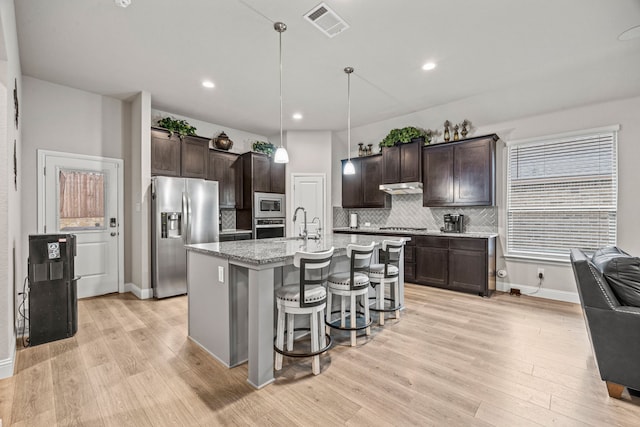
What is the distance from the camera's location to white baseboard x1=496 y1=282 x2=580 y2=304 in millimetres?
4082

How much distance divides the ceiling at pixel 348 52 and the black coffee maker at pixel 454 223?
5.27 feet

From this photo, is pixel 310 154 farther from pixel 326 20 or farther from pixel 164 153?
pixel 326 20

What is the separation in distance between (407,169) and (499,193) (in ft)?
4.91

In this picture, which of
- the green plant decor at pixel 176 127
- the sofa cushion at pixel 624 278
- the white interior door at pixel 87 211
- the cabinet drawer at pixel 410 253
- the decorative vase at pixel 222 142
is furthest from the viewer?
the decorative vase at pixel 222 142

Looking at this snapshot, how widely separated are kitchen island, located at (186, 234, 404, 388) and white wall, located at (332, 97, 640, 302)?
334cm

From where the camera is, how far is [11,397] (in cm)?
199

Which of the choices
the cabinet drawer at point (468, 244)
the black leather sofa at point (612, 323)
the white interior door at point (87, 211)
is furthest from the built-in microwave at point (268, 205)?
the black leather sofa at point (612, 323)

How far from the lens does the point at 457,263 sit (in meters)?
4.56

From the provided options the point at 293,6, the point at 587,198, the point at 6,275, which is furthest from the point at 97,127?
the point at 587,198

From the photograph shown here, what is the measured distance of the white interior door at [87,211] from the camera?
13.3 ft

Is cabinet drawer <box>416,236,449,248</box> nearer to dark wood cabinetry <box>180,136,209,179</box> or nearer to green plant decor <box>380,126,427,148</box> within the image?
green plant decor <box>380,126,427,148</box>

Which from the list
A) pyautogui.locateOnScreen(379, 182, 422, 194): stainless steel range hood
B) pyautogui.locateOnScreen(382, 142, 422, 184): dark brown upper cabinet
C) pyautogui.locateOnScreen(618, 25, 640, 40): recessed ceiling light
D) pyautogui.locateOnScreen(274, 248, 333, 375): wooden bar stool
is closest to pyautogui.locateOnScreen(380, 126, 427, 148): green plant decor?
pyautogui.locateOnScreen(382, 142, 422, 184): dark brown upper cabinet

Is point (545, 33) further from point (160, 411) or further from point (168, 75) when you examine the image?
point (160, 411)

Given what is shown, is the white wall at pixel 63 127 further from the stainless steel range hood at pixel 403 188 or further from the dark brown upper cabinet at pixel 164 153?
the stainless steel range hood at pixel 403 188
